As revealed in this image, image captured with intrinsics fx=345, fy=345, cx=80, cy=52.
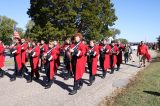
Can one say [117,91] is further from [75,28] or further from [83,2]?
[83,2]

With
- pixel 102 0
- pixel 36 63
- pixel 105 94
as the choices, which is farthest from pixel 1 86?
pixel 102 0

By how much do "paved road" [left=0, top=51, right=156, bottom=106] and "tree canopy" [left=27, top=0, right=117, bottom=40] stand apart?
91.0 feet

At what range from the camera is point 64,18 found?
4294cm

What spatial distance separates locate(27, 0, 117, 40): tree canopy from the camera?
4241 cm

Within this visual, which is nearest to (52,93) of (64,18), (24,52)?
(24,52)

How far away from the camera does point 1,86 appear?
1270cm

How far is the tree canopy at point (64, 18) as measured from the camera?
4241 cm

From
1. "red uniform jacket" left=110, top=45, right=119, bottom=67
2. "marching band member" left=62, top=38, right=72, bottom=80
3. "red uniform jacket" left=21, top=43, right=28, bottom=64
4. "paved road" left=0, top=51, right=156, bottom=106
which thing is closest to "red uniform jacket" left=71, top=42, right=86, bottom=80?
"paved road" left=0, top=51, right=156, bottom=106

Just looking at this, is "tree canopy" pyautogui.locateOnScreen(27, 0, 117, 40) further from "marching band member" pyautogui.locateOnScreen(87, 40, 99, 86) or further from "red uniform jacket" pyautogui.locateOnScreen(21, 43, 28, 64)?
"marching band member" pyautogui.locateOnScreen(87, 40, 99, 86)

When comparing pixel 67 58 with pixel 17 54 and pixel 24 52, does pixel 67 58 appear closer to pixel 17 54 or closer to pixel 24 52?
pixel 24 52

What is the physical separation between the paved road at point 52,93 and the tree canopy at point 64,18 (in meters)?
27.7

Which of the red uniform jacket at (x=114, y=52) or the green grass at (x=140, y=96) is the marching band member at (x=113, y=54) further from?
the green grass at (x=140, y=96)

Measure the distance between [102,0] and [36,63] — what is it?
3818 cm

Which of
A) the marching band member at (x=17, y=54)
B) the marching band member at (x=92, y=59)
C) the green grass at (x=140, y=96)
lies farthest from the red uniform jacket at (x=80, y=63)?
the marching band member at (x=17, y=54)
